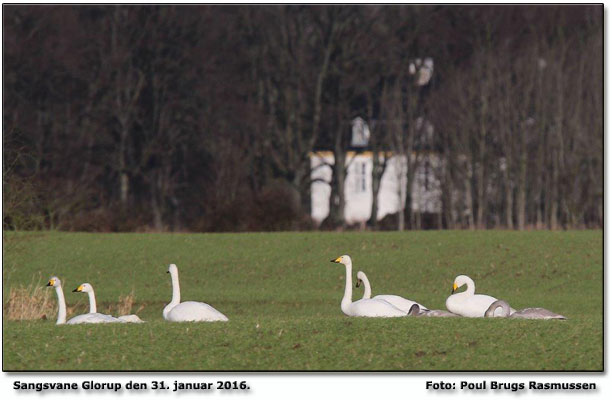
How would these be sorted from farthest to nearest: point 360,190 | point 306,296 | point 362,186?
point 362,186
point 360,190
point 306,296

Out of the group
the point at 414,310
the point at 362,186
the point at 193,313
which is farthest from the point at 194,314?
the point at 362,186

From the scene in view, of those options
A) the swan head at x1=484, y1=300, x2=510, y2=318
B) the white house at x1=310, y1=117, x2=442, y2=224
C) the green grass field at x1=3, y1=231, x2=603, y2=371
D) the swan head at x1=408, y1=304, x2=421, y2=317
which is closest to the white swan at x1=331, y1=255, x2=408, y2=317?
the swan head at x1=408, y1=304, x2=421, y2=317

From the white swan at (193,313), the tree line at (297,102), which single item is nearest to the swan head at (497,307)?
the white swan at (193,313)

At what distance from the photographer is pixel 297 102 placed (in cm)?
5584

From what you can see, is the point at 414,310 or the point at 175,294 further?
the point at 175,294

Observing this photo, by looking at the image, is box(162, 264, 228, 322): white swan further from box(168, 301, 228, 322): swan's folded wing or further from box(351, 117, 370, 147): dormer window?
box(351, 117, 370, 147): dormer window

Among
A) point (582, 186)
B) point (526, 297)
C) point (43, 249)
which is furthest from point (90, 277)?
point (582, 186)

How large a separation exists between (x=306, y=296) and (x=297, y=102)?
2654 centimetres

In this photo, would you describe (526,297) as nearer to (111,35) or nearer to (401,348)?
(401,348)

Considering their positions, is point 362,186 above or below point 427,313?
above

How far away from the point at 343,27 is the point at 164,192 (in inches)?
486

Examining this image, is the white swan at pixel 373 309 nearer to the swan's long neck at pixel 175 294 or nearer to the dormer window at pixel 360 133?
the swan's long neck at pixel 175 294

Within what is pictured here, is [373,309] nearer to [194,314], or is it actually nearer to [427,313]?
[427,313]

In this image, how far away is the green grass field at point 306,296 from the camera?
15.6 metres
